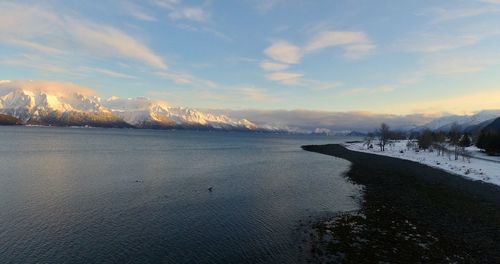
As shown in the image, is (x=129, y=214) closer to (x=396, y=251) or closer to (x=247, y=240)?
(x=247, y=240)

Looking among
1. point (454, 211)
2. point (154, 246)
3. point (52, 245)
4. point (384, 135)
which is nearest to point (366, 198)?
point (454, 211)

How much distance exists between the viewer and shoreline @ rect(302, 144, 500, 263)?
895 inches

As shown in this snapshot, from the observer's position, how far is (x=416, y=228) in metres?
29.2

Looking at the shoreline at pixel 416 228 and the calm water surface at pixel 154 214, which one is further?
the calm water surface at pixel 154 214

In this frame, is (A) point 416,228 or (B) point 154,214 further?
(B) point 154,214

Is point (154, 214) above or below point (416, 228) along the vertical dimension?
below

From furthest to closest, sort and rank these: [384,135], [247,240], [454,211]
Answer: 1. [384,135]
2. [454,211]
3. [247,240]

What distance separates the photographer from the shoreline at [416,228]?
2273 centimetres

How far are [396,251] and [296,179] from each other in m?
34.9

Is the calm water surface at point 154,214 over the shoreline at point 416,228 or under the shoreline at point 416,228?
under

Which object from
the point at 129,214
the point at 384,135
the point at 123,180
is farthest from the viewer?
the point at 384,135

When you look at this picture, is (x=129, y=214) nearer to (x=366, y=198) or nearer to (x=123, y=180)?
(x=123, y=180)

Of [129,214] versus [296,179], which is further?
[296,179]

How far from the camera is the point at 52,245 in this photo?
2352 centimetres
